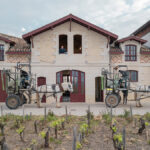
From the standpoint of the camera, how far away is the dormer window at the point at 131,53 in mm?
12711

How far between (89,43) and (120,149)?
1005 centimetres

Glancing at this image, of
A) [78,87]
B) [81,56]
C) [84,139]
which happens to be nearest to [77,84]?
[78,87]

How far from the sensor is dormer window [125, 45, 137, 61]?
12711mm

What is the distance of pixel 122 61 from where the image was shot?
12648 mm

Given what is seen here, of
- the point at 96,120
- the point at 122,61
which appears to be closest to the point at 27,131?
the point at 96,120

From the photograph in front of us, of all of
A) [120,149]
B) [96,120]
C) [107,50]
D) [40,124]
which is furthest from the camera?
[107,50]

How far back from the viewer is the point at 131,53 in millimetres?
12719

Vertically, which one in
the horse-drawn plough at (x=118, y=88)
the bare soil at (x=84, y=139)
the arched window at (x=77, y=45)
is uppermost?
the arched window at (x=77, y=45)

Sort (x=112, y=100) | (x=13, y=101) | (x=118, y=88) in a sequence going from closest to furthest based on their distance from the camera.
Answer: (x=13, y=101) < (x=112, y=100) < (x=118, y=88)

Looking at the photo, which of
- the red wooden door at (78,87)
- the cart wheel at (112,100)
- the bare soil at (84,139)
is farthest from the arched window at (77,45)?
the bare soil at (84,139)

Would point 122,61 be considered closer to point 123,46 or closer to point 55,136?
point 123,46

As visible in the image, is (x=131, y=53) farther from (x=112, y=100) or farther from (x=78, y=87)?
(x=78, y=87)

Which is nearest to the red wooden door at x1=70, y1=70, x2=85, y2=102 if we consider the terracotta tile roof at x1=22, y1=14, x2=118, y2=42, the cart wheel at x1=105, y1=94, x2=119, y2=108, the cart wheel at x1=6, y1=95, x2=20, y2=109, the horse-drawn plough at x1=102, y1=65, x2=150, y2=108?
the horse-drawn plough at x1=102, y1=65, x2=150, y2=108

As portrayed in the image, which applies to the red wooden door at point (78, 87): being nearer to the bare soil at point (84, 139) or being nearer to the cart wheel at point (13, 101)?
the cart wheel at point (13, 101)
